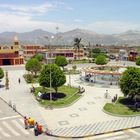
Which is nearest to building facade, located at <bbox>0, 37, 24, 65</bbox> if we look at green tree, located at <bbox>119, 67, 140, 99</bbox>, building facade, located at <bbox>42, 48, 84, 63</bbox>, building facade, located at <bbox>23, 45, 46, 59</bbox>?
building facade, located at <bbox>42, 48, 84, 63</bbox>

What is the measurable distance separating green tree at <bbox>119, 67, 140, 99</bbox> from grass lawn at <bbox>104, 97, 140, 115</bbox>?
1786mm

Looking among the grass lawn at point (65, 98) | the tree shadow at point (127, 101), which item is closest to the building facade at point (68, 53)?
the grass lawn at point (65, 98)

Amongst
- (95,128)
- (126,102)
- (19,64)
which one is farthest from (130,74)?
(19,64)

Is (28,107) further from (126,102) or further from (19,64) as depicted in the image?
(19,64)

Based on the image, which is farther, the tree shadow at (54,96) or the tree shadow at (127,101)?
the tree shadow at (54,96)

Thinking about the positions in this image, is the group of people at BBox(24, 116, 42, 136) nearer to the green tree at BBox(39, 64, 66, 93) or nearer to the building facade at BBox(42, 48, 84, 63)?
the green tree at BBox(39, 64, 66, 93)

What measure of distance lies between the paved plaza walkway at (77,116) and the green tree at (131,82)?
453 centimetres

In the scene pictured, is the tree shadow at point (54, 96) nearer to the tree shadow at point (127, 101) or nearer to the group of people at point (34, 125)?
the tree shadow at point (127, 101)

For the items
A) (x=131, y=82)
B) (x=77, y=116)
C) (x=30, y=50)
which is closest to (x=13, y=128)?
(x=77, y=116)

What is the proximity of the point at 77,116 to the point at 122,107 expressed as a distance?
7048mm

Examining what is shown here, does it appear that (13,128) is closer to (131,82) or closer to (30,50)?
(131,82)

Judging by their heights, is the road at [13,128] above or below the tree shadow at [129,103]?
below

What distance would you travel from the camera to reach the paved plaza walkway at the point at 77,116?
3491cm

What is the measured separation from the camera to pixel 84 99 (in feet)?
165
